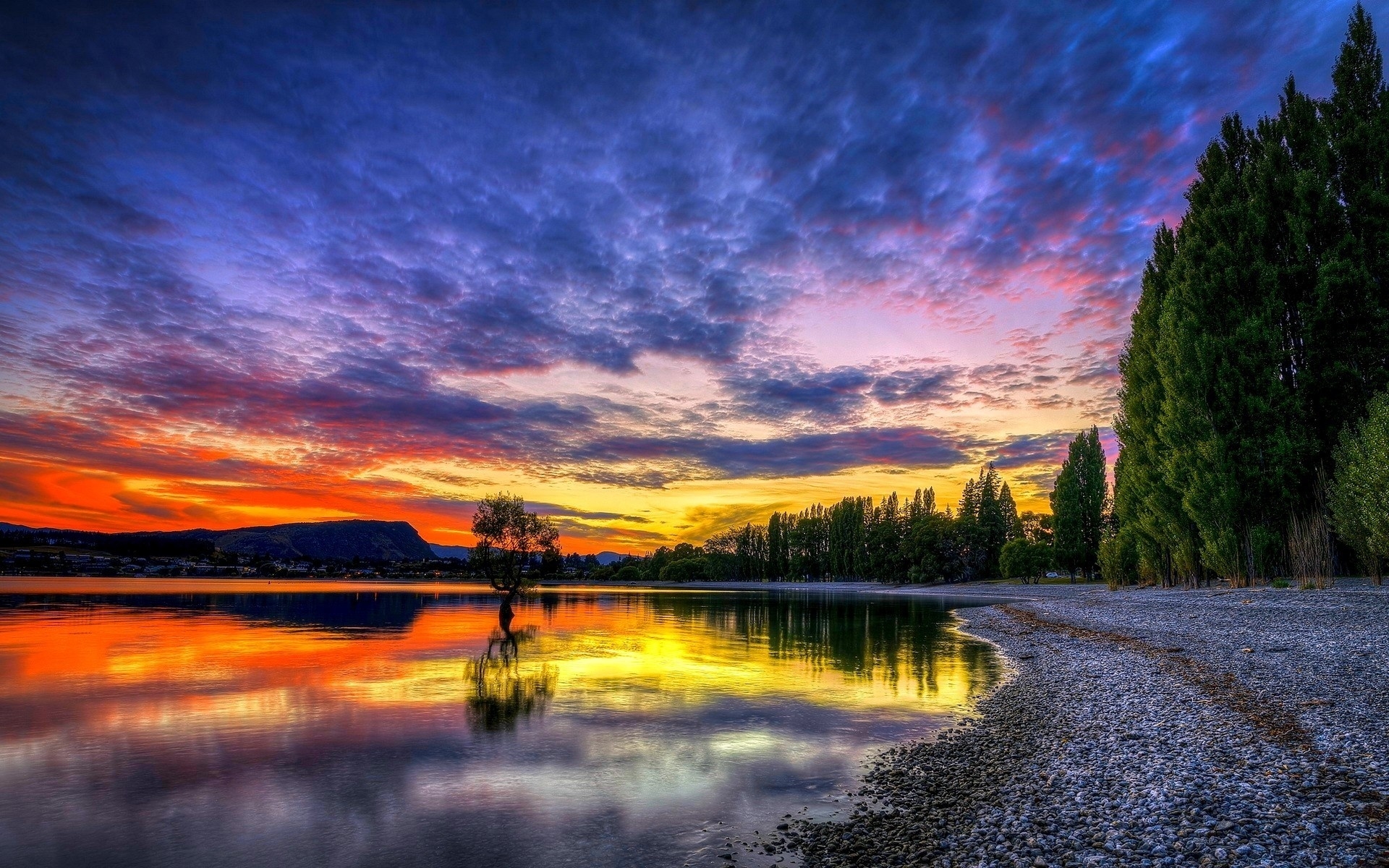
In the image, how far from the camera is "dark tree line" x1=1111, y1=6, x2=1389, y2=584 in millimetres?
37094

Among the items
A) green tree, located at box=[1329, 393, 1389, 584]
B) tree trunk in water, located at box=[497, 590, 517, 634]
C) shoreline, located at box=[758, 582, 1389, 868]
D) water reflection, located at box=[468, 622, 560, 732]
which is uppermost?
green tree, located at box=[1329, 393, 1389, 584]

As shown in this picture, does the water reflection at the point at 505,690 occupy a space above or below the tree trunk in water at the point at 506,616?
above

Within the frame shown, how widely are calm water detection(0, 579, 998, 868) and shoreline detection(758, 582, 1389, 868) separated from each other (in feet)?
5.15

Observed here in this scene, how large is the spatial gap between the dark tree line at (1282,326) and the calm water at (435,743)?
21.1m

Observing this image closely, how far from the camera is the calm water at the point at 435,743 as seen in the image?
35.0 ft

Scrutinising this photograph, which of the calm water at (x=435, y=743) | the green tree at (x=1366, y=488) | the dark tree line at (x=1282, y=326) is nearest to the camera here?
the calm water at (x=435, y=743)

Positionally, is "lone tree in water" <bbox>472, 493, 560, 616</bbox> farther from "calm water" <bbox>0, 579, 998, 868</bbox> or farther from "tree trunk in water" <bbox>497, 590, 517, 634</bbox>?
"calm water" <bbox>0, 579, 998, 868</bbox>

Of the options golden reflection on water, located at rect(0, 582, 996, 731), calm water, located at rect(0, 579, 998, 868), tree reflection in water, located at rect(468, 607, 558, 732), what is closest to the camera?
calm water, located at rect(0, 579, 998, 868)

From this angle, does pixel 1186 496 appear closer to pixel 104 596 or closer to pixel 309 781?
pixel 309 781

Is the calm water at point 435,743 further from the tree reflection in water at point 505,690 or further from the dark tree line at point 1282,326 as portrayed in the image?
the dark tree line at point 1282,326

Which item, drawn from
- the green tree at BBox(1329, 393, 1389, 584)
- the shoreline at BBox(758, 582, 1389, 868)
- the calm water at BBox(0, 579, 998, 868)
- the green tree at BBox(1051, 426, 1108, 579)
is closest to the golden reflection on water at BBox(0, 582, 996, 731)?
the calm water at BBox(0, 579, 998, 868)

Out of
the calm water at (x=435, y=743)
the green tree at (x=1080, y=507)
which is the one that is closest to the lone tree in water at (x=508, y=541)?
the calm water at (x=435, y=743)

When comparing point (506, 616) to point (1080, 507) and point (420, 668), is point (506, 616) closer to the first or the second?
point (420, 668)

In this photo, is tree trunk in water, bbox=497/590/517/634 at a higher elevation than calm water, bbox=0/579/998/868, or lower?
lower
